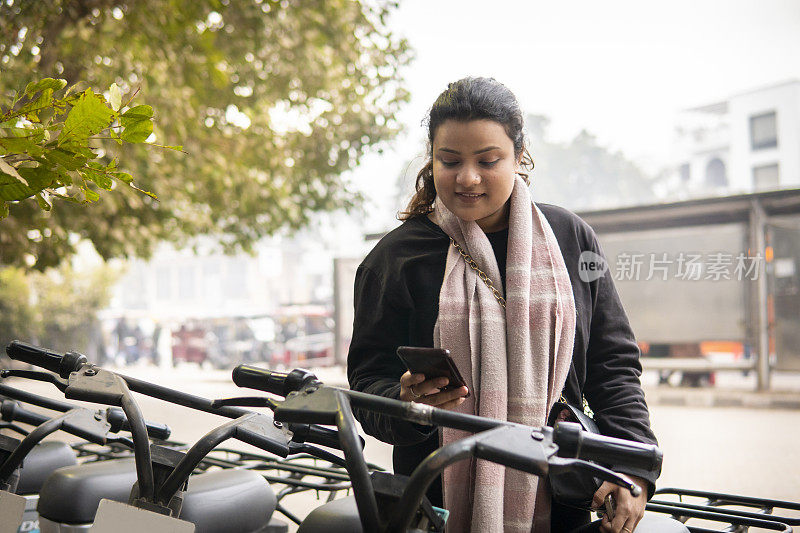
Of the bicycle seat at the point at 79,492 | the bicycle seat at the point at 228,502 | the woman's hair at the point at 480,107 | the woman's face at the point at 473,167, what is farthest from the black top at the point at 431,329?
the bicycle seat at the point at 79,492

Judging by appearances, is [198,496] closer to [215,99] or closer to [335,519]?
[335,519]

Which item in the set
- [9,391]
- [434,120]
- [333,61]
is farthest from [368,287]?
[333,61]

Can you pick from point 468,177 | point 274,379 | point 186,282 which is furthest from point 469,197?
point 186,282

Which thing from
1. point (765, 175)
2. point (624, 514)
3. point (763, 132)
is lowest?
point (624, 514)

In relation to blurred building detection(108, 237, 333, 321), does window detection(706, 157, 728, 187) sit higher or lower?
higher

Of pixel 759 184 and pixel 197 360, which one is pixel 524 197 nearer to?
pixel 197 360

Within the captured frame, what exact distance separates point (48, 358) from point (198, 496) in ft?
1.72

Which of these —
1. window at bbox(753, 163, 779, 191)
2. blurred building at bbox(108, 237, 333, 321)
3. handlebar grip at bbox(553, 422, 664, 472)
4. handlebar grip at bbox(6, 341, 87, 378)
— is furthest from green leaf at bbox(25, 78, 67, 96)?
blurred building at bbox(108, 237, 333, 321)

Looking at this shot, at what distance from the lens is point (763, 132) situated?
31312 mm

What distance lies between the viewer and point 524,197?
72.3 inches

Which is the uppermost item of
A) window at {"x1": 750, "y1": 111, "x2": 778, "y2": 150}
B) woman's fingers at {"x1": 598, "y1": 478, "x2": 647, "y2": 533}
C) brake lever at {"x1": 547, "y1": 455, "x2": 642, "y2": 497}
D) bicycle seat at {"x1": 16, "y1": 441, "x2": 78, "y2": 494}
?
window at {"x1": 750, "y1": 111, "x2": 778, "y2": 150}

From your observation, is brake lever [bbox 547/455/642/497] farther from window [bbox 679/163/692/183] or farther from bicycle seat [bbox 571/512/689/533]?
window [bbox 679/163/692/183]

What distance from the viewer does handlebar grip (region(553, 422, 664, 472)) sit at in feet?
3.37

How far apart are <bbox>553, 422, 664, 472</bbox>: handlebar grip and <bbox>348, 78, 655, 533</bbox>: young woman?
0.59 metres
